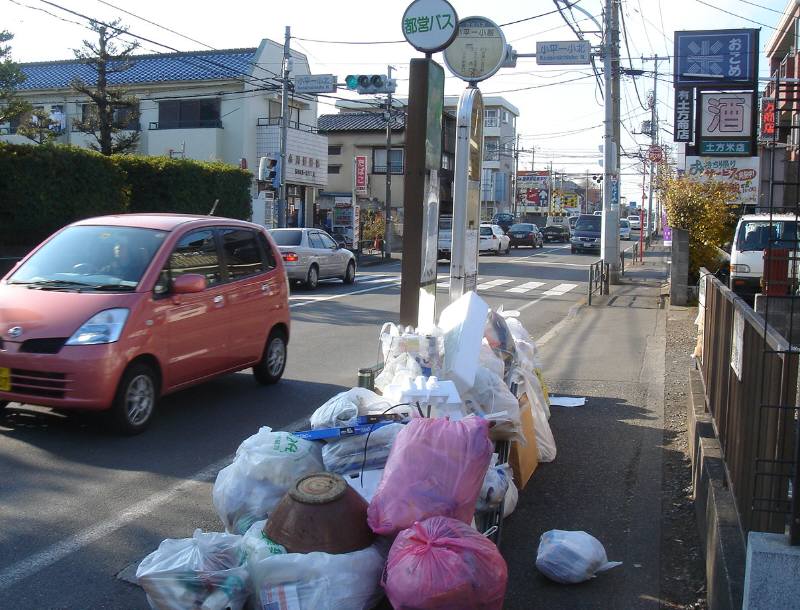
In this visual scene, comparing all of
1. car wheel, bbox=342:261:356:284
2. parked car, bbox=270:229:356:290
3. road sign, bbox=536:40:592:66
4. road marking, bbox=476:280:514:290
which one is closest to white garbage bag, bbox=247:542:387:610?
parked car, bbox=270:229:356:290

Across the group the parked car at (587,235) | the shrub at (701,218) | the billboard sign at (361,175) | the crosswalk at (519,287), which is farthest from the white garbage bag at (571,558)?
the parked car at (587,235)

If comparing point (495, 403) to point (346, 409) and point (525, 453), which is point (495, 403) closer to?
point (525, 453)

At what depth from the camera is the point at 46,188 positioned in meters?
21.6

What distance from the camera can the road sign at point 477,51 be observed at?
9.07 m

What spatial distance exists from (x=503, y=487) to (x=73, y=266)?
4.69 meters

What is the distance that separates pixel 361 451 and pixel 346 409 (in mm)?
358

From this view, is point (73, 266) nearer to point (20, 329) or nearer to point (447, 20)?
point (20, 329)

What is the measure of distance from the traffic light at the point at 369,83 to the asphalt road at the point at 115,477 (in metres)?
17.8

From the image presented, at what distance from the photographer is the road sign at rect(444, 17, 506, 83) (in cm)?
907

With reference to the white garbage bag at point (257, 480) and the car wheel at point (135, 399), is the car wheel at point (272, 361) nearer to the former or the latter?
the car wheel at point (135, 399)

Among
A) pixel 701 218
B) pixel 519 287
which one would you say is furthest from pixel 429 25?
pixel 519 287

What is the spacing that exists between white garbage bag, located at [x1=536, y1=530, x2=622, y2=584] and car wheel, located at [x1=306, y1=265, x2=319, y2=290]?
17561 mm

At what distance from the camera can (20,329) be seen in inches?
259

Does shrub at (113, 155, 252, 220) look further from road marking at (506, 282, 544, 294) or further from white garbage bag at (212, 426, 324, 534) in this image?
white garbage bag at (212, 426, 324, 534)
